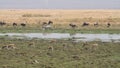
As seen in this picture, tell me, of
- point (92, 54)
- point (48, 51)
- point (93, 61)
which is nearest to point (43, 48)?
point (48, 51)

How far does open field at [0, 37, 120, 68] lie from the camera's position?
1630 cm

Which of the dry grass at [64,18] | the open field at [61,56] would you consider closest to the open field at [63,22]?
the dry grass at [64,18]

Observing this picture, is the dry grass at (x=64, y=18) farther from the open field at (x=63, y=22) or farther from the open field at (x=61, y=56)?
the open field at (x=61, y=56)

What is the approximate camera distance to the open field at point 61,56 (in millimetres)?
16297

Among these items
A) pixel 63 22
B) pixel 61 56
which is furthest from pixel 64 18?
pixel 61 56

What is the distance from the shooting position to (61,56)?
731 inches

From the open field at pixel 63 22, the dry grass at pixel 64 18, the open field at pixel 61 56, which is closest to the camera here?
the open field at pixel 61 56

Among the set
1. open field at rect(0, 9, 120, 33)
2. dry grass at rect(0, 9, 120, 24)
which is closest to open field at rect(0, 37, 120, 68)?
open field at rect(0, 9, 120, 33)

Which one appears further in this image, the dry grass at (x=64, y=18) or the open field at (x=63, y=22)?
the dry grass at (x=64, y=18)

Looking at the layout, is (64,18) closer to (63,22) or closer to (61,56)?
(63,22)

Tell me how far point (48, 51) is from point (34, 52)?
82 centimetres

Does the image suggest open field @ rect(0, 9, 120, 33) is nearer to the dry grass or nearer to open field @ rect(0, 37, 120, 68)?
the dry grass

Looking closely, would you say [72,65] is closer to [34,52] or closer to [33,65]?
[33,65]

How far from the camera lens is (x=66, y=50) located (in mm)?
20922
